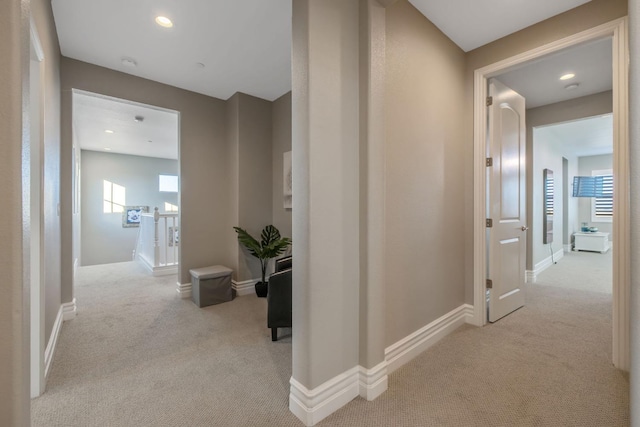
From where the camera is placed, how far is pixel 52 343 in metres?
2.14

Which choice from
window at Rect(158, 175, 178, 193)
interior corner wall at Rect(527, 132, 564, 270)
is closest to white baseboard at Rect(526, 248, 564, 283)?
interior corner wall at Rect(527, 132, 564, 270)

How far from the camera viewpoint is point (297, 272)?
1499mm

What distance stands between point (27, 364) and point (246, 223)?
2890 millimetres

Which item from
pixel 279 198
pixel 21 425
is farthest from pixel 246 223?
pixel 21 425

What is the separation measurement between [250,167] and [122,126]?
3124 millimetres

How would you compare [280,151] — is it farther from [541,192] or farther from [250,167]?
[541,192]

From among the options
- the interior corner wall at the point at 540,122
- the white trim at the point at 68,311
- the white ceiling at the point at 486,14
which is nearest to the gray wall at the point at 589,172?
Answer: the interior corner wall at the point at 540,122

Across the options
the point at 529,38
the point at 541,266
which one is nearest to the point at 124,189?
the point at 529,38

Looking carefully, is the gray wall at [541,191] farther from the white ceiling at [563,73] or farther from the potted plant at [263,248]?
the potted plant at [263,248]

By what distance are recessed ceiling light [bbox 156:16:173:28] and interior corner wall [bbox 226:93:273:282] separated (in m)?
1.35

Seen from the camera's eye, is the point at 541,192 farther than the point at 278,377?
Yes

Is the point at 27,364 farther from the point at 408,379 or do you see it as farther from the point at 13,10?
the point at 408,379

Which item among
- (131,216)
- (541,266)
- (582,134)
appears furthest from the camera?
(131,216)

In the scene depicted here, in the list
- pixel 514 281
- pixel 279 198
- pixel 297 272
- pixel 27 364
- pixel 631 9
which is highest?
pixel 631 9
